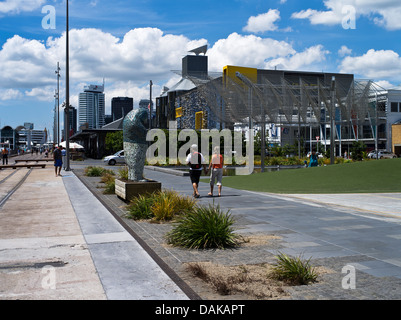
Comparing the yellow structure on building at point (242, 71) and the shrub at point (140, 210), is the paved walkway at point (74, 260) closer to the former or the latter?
the shrub at point (140, 210)

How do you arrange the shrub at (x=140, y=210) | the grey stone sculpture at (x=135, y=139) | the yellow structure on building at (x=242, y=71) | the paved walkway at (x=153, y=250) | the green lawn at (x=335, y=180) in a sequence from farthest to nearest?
the yellow structure on building at (x=242, y=71), the green lawn at (x=335, y=180), the grey stone sculpture at (x=135, y=139), the shrub at (x=140, y=210), the paved walkway at (x=153, y=250)

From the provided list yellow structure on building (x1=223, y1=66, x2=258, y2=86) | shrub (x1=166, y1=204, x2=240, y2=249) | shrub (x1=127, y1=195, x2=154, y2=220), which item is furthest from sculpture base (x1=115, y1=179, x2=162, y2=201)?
yellow structure on building (x1=223, y1=66, x2=258, y2=86)

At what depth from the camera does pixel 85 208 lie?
12711 mm

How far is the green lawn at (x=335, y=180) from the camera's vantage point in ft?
56.7

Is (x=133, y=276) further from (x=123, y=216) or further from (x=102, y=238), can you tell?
(x=123, y=216)

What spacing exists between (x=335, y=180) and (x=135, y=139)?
976 centimetres

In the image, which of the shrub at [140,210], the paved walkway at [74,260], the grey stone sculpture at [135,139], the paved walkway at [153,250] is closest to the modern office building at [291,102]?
the grey stone sculpture at [135,139]

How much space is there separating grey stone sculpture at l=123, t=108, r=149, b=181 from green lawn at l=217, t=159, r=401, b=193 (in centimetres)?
575

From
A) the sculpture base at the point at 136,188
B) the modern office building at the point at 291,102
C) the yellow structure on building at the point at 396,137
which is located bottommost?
the sculpture base at the point at 136,188

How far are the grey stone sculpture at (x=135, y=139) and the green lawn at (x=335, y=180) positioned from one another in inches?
226

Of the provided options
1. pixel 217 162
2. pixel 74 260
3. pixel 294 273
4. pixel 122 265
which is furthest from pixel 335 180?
pixel 74 260

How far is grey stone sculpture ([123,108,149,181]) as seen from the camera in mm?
13836

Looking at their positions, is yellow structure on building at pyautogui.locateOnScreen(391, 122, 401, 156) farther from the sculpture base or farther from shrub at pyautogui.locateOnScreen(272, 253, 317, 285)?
shrub at pyautogui.locateOnScreen(272, 253, 317, 285)
